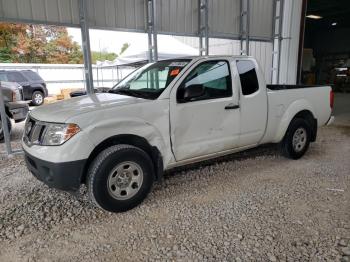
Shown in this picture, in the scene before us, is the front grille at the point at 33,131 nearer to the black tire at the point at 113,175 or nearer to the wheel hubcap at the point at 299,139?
the black tire at the point at 113,175

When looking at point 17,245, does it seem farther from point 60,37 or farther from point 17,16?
point 60,37

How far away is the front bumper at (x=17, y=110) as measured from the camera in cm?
644

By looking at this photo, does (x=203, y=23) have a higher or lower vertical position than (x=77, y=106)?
higher

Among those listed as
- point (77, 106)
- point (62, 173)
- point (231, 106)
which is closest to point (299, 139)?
point (231, 106)

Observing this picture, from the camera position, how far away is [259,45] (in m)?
9.48

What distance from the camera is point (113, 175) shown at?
301cm

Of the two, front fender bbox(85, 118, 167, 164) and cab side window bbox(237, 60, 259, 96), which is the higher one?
cab side window bbox(237, 60, 259, 96)

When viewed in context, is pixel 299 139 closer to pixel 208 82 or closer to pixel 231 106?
pixel 231 106

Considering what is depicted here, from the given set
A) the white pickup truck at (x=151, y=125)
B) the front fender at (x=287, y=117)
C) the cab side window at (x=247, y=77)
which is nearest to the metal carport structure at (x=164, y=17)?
the white pickup truck at (x=151, y=125)

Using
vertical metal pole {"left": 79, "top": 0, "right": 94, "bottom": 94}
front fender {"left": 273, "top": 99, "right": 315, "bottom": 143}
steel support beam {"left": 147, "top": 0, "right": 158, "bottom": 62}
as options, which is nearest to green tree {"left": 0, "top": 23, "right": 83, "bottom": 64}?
steel support beam {"left": 147, "top": 0, "right": 158, "bottom": 62}

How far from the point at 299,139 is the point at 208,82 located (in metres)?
2.18

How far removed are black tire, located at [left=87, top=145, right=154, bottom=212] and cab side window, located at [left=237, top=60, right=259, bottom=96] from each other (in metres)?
1.82

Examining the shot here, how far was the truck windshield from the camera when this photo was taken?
3.49 metres

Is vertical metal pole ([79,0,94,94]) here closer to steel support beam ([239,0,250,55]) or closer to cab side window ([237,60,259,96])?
cab side window ([237,60,259,96])
